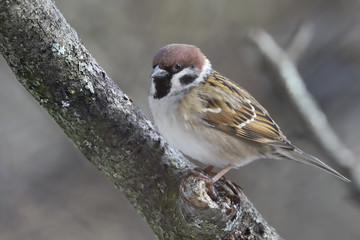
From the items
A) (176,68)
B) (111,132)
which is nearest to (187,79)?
(176,68)

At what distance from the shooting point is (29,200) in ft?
14.6

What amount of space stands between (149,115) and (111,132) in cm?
277

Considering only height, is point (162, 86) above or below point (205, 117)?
above

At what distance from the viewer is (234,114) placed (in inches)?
111

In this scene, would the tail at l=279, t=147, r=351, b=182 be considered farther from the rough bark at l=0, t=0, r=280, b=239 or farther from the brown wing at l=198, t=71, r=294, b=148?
the rough bark at l=0, t=0, r=280, b=239

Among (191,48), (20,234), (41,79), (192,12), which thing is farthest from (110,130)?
(192,12)

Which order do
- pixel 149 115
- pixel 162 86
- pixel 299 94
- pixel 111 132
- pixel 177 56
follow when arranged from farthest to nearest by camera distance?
pixel 149 115 → pixel 299 94 → pixel 162 86 → pixel 177 56 → pixel 111 132

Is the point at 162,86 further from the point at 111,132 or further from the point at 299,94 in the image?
the point at 299,94

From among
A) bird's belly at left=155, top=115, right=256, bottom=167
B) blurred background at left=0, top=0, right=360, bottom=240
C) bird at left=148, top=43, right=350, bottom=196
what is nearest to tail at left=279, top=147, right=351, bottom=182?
bird at left=148, top=43, right=350, bottom=196

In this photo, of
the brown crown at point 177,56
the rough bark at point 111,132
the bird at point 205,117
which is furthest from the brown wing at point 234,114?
the rough bark at point 111,132

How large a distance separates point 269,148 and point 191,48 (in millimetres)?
721

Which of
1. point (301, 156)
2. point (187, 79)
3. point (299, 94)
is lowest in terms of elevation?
point (301, 156)

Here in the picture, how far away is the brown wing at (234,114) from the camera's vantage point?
275 centimetres

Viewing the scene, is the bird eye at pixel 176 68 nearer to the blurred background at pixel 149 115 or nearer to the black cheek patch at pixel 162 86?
the black cheek patch at pixel 162 86
